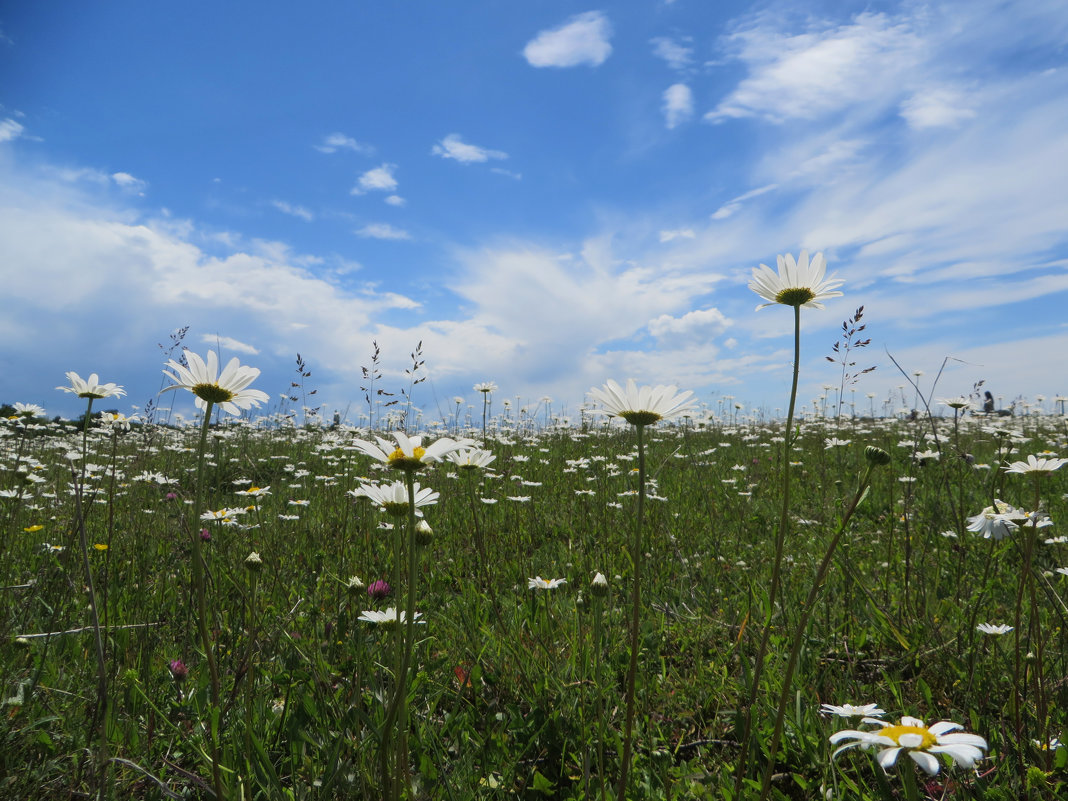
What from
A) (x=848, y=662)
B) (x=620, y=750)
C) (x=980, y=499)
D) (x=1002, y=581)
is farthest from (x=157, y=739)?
(x=980, y=499)

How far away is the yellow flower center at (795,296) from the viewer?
1520 mm

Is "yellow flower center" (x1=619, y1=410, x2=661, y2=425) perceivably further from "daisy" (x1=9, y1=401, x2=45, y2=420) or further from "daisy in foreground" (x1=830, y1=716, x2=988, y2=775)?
"daisy" (x1=9, y1=401, x2=45, y2=420)

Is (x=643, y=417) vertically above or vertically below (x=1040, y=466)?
above

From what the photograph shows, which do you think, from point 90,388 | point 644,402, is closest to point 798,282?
point 644,402

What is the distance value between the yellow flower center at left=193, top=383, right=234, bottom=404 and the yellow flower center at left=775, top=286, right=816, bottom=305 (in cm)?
142

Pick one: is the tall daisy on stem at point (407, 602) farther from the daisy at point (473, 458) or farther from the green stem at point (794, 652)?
the daisy at point (473, 458)

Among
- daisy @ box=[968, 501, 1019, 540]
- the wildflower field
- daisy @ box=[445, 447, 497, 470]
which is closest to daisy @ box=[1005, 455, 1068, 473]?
the wildflower field

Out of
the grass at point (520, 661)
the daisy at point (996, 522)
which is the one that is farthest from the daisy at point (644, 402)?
the daisy at point (996, 522)

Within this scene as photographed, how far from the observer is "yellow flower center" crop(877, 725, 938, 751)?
958 mm

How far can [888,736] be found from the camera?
100 centimetres

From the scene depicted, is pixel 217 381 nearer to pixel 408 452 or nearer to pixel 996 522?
pixel 408 452

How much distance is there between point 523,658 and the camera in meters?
2.12

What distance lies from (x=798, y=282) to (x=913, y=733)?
1027 millimetres

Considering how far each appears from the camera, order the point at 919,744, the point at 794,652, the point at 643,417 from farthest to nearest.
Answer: the point at 643,417
the point at 794,652
the point at 919,744
